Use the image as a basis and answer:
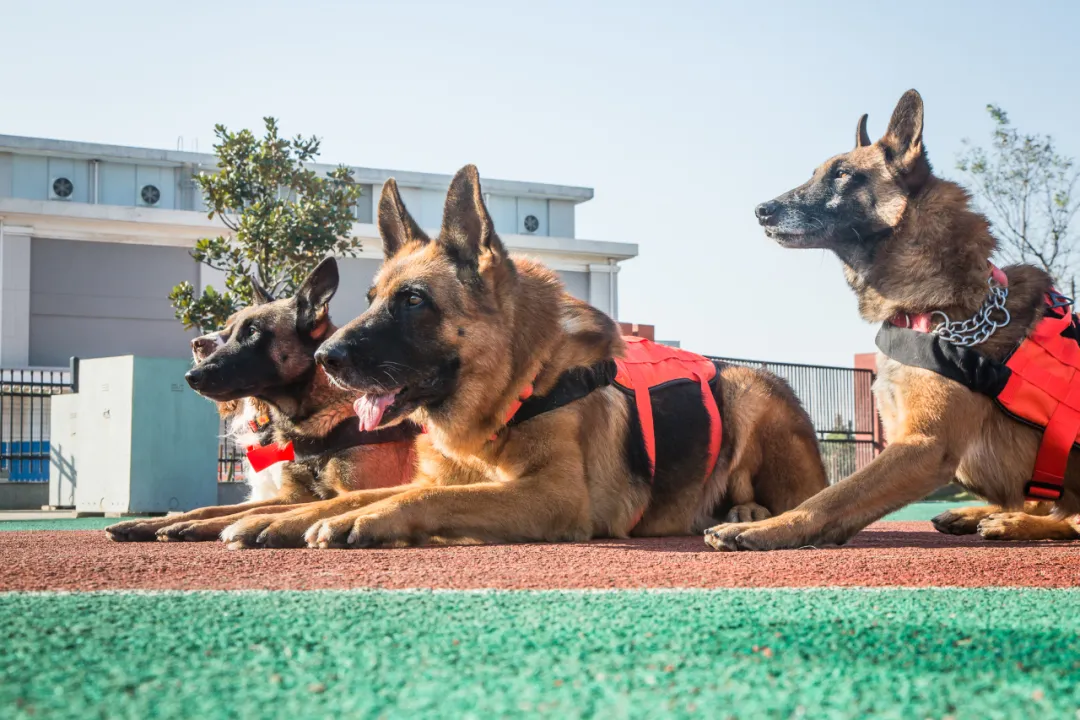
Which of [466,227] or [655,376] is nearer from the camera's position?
[466,227]

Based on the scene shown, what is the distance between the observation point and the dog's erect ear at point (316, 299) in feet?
24.1

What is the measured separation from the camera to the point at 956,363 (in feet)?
16.0

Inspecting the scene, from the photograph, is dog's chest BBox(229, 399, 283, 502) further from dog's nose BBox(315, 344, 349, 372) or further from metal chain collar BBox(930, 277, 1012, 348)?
metal chain collar BBox(930, 277, 1012, 348)

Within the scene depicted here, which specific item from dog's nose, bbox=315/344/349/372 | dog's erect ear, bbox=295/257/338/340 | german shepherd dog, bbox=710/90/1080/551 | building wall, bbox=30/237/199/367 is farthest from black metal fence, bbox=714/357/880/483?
building wall, bbox=30/237/199/367

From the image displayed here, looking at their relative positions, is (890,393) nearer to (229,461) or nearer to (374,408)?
(374,408)

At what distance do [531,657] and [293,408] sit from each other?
17.9 ft

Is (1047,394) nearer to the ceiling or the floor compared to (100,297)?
nearer to the floor

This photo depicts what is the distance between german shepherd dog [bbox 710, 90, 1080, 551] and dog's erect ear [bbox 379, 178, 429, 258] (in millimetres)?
2053

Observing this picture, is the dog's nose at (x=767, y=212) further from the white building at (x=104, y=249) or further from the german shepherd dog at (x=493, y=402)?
the white building at (x=104, y=249)

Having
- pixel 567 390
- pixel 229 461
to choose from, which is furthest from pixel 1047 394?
pixel 229 461

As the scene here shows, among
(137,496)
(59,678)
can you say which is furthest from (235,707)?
(137,496)

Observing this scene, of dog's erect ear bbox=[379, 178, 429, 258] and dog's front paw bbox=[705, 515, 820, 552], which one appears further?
dog's erect ear bbox=[379, 178, 429, 258]

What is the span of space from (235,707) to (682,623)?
112cm

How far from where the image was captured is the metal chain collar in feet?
16.1
